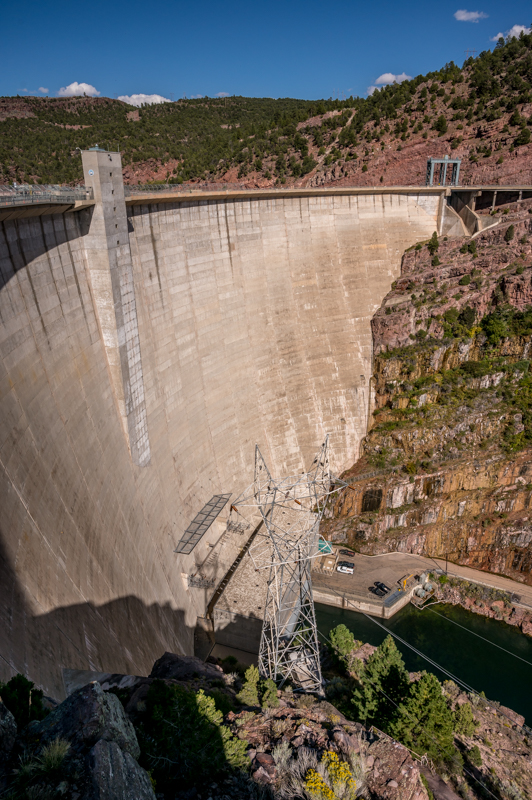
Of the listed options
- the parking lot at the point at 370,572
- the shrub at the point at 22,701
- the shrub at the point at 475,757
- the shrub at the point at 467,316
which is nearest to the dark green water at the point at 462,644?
the parking lot at the point at 370,572

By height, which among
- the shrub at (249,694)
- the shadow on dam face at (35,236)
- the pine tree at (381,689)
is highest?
the shadow on dam face at (35,236)

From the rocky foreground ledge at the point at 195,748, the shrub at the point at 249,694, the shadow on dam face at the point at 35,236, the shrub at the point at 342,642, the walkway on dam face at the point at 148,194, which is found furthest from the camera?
the shrub at the point at 342,642

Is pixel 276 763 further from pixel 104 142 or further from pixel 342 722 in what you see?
pixel 104 142

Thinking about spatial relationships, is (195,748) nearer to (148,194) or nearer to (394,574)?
(148,194)

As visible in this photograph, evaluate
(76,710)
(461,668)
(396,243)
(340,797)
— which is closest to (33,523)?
(76,710)

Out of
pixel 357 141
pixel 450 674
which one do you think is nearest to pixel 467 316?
pixel 357 141

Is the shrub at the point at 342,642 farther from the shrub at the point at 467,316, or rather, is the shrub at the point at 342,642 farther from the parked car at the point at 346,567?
the shrub at the point at 467,316

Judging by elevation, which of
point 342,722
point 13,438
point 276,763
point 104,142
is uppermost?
point 104,142
